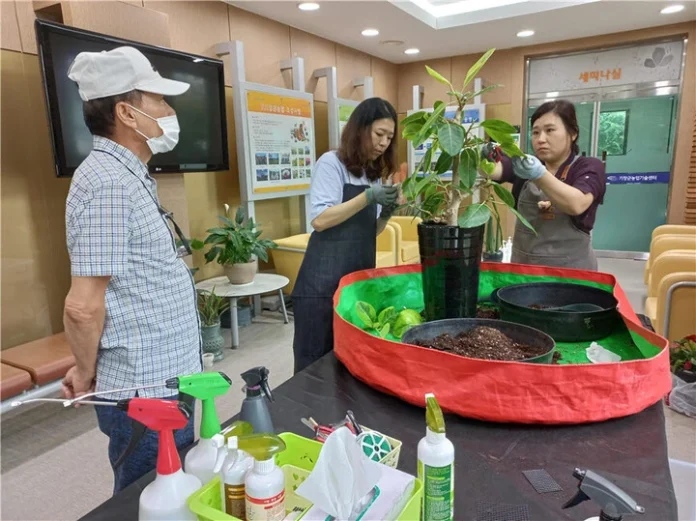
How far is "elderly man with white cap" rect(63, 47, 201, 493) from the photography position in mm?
1012

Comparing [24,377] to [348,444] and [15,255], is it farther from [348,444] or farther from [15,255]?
[348,444]

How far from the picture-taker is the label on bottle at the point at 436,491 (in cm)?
63

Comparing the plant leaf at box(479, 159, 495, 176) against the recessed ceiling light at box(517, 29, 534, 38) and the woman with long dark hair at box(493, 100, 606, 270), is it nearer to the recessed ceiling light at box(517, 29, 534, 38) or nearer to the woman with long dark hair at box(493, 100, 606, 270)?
the woman with long dark hair at box(493, 100, 606, 270)

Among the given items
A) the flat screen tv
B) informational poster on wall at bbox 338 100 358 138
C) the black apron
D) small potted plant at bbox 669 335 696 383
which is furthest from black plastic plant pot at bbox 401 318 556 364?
informational poster on wall at bbox 338 100 358 138

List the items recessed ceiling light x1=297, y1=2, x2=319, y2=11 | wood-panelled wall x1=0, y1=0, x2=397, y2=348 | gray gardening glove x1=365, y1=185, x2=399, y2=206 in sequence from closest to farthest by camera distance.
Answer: gray gardening glove x1=365, y1=185, x2=399, y2=206, wood-panelled wall x1=0, y1=0, x2=397, y2=348, recessed ceiling light x1=297, y1=2, x2=319, y2=11

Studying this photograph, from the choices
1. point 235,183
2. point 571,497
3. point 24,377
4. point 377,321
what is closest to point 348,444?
point 571,497

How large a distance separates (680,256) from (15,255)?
3695mm

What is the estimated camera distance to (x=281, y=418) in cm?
96

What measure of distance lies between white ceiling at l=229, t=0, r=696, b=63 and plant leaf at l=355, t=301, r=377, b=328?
10.5 ft

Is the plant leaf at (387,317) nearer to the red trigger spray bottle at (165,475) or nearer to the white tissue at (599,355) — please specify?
the white tissue at (599,355)

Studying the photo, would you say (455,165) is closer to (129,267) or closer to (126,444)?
(129,267)

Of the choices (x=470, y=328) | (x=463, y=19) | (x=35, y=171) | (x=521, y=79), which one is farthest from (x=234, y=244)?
(x=521, y=79)

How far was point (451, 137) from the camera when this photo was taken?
120cm

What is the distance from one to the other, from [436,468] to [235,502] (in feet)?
0.85
